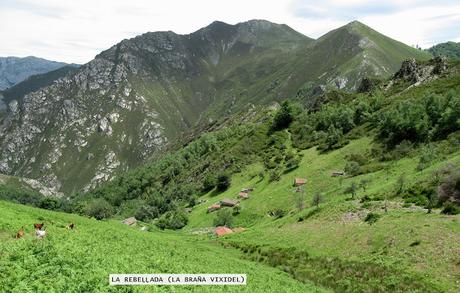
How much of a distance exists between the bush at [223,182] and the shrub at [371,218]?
10005 centimetres

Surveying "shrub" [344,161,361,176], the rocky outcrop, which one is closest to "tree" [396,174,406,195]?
"shrub" [344,161,361,176]

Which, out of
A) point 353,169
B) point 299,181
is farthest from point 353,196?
point 299,181

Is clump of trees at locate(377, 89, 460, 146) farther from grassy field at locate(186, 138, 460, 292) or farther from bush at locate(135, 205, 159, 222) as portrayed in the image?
bush at locate(135, 205, 159, 222)

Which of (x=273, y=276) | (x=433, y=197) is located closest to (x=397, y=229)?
(x=433, y=197)

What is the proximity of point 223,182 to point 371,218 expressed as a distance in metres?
102

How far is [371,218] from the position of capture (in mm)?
55812

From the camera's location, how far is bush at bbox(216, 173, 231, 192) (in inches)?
6102

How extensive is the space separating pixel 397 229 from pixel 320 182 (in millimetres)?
61231

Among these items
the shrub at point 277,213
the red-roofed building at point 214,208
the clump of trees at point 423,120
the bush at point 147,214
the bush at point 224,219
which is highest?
the clump of trees at point 423,120

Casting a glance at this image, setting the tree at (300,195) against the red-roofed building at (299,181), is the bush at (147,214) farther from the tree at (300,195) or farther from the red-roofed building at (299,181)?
the tree at (300,195)

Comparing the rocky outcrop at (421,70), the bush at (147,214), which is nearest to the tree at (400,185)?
the bush at (147,214)

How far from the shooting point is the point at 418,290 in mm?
37000

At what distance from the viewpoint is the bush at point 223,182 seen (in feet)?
509

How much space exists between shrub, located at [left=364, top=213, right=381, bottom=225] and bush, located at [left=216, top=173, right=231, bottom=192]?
328 feet
